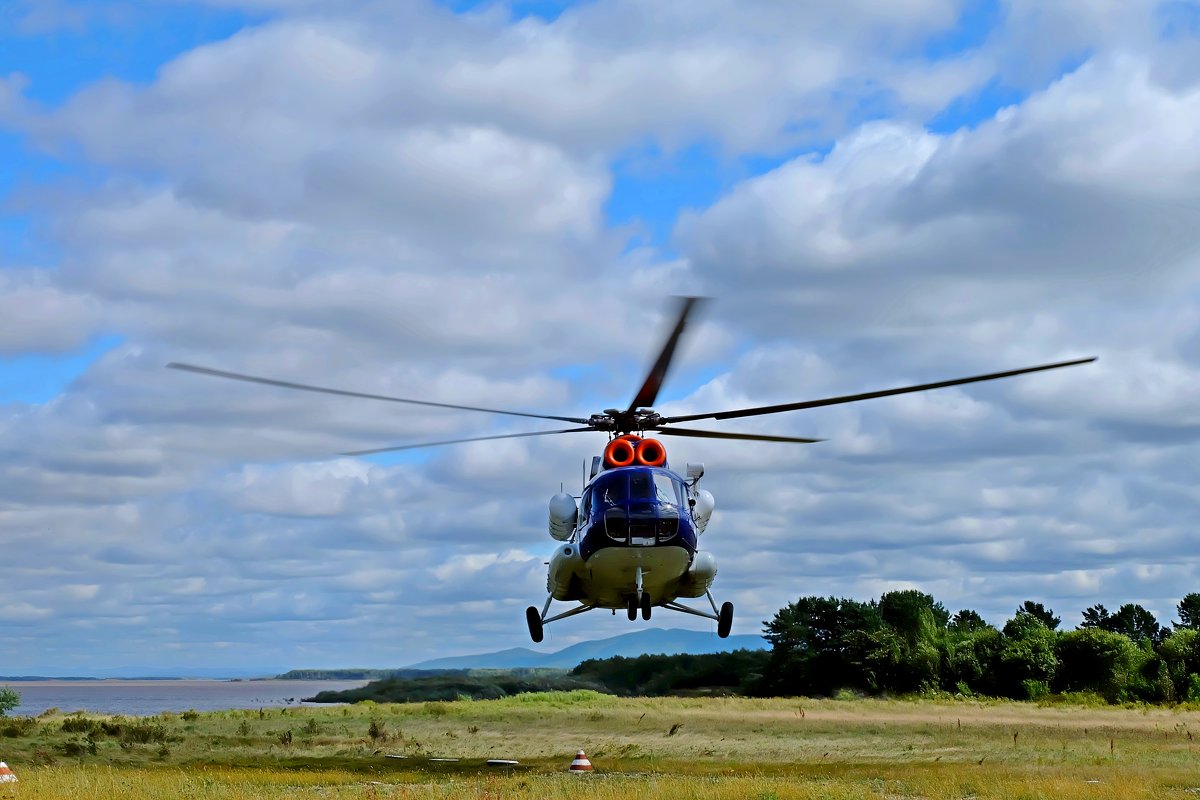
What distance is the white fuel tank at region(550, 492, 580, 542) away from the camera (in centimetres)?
3312

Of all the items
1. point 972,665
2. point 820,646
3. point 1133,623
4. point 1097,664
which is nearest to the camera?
point 1097,664

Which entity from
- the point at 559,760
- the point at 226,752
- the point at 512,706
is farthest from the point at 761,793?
the point at 512,706

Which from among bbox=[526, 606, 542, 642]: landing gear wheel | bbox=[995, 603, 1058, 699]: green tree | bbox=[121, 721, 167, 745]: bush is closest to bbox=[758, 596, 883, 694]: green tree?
bbox=[995, 603, 1058, 699]: green tree

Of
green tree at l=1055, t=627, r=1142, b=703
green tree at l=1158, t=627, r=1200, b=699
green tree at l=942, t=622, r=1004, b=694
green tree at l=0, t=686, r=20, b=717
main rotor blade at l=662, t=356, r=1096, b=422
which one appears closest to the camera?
main rotor blade at l=662, t=356, r=1096, b=422

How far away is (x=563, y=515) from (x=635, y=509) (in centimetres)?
394

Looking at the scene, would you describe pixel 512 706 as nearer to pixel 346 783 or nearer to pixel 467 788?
pixel 346 783

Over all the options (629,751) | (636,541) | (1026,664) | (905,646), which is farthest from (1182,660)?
(636,541)

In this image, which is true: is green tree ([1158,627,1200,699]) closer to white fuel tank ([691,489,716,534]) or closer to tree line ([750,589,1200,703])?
tree line ([750,589,1200,703])

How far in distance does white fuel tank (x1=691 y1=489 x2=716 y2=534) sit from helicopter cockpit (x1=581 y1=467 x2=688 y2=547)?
2314 mm

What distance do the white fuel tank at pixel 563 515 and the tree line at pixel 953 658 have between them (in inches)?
2260

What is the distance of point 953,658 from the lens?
87.6 m

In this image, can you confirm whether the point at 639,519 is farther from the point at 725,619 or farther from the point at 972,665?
the point at 972,665

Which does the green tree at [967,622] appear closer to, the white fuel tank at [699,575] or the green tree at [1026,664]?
the green tree at [1026,664]

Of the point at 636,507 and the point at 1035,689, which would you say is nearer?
the point at 636,507
